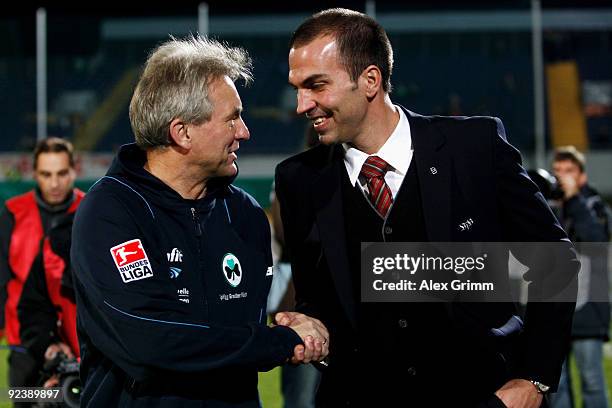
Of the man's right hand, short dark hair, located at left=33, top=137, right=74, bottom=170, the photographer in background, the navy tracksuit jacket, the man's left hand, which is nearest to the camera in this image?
the navy tracksuit jacket

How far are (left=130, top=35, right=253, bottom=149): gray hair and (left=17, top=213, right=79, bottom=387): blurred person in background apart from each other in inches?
79.5

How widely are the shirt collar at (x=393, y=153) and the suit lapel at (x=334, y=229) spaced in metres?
0.04

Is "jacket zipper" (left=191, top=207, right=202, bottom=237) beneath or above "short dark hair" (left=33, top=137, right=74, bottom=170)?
beneath

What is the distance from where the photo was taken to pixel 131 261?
2.46 meters

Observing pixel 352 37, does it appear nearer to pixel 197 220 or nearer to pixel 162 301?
pixel 197 220

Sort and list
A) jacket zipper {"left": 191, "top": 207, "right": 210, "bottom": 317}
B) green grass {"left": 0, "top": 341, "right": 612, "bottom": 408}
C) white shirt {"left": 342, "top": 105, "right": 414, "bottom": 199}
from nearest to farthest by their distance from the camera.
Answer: jacket zipper {"left": 191, "top": 207, "right": 210, "bottom": 317} < white shirt {"left": 342, "top": 105, "right": 414, "bottom": 199} < green grass {"left": 0, "top": 341, "right": 612, "bottom": 408}

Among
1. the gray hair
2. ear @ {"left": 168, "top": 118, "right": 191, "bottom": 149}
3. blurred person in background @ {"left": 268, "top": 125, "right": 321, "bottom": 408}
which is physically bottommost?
blurred person in background @ {"left": 268, "top": 125, "right": 321, "bottom": 408}

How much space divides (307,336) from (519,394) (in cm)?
58

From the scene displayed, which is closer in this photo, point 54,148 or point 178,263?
point 178,263

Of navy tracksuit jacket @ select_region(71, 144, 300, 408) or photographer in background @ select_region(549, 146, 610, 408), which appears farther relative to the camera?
photographer in background @ select_region(549, 146, 610, 408)

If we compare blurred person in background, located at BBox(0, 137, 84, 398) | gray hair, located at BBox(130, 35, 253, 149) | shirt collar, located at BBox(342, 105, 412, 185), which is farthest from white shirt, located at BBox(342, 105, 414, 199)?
blurred person in background, located at BBox(0, 137, 84, 398)

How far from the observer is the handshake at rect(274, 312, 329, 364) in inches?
105

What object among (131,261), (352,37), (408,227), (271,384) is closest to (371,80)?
(352,37)

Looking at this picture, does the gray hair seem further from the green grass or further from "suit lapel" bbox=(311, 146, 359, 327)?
the green grass
